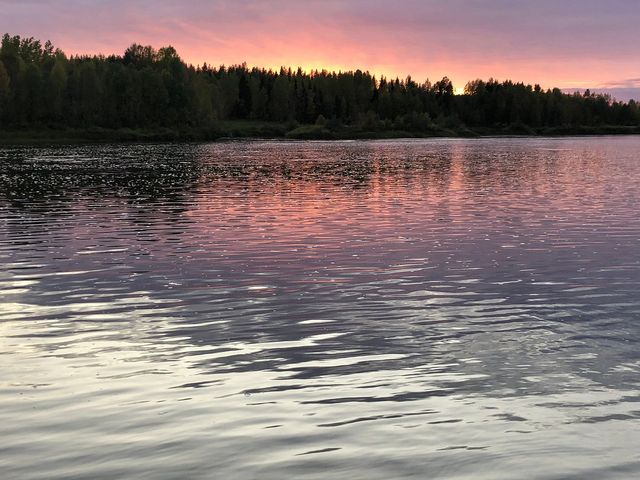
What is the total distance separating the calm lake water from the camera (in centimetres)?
1091

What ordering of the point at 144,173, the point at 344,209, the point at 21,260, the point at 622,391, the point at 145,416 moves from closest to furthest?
1. the point at 145,416
2. the point at 622,391
3. the point at 21,260
4. the point at 344,209
5. the point at 144,173

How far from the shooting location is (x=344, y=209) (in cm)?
4456

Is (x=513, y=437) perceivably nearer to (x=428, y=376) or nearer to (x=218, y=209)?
(x=428, y=376)

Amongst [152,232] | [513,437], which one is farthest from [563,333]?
[152,232]

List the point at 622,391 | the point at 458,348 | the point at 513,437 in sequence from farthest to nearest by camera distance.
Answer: the point at 458,348
the point at 622,391
the point at 513,437

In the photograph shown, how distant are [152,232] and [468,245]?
13825 mm

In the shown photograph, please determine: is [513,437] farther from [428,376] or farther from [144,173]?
[144,173]

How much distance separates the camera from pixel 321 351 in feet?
51.9

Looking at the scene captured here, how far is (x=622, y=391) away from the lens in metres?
13.3

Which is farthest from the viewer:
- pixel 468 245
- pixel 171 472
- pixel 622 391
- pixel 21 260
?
pixel 468 245

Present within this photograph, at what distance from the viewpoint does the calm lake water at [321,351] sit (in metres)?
10.9

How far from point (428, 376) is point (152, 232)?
75.9 ft

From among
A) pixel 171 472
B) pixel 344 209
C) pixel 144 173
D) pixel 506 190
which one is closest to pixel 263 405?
pixel 171 472

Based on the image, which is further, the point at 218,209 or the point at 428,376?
the point at 218,209
